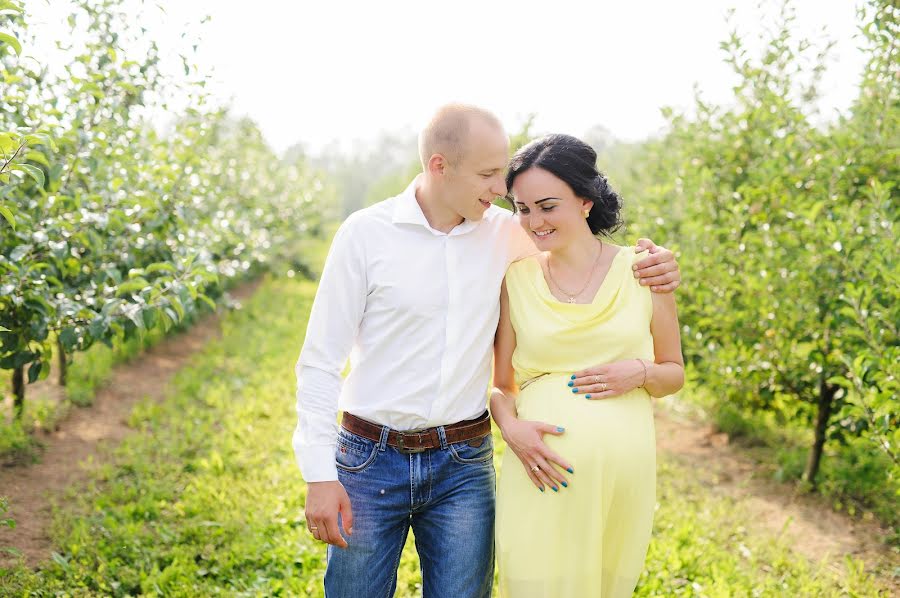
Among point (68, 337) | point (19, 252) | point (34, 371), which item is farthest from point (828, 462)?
point (19, 252)

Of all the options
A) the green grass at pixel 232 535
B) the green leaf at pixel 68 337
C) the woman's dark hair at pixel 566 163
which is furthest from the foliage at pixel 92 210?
the woman's dark hair at pixel 566 163

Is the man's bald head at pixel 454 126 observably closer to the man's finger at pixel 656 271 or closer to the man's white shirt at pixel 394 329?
the man's white shirt at pixel 394 329

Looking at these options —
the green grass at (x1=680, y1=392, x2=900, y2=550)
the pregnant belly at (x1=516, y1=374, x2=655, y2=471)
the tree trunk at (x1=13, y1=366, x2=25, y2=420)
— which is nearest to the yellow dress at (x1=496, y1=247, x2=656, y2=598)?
the pregnant belly at (x1=516, y1=374, x2=655, y2=471)

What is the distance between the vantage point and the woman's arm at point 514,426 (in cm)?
232

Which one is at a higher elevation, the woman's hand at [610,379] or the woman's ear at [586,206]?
the woman's ear at [586,206]

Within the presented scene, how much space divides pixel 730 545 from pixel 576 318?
265 centimetres

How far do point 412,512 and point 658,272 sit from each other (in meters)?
1.11

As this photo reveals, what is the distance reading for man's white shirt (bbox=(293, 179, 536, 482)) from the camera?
7.79ft

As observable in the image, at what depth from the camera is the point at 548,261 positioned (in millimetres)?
2633

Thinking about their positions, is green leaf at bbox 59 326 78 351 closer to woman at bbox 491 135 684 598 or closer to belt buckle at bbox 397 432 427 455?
belt buckle at bbox 397 432 427 455

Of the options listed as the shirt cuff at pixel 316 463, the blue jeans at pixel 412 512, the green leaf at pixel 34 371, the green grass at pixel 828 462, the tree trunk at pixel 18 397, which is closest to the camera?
the shirt cuff at pixel 316 463

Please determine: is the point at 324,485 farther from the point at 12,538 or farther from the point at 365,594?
the point at 12,538

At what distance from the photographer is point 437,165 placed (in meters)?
2.45

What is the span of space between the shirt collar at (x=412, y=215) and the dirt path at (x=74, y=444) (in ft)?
8.88
